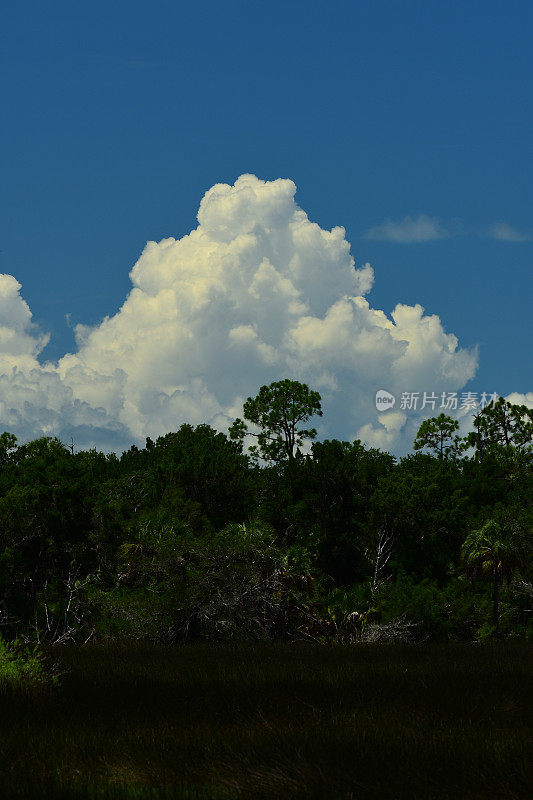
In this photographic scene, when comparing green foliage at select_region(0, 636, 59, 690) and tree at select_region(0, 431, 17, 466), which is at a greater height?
tree at select_region(0, 431, 17, 466)

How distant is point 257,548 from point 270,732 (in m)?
15.8

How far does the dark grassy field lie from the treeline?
701cm

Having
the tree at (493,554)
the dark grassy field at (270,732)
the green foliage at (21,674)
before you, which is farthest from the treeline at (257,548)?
the green foliage at (21,674)

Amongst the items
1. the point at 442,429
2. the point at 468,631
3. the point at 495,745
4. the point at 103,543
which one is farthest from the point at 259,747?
the point at 442,429

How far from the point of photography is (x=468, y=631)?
105ft

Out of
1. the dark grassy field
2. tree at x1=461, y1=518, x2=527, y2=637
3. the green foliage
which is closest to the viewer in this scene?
the dark grassy field

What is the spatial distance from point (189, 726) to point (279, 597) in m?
15.0

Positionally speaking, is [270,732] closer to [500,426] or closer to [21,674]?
[21,674]

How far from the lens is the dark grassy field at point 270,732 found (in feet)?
26.2

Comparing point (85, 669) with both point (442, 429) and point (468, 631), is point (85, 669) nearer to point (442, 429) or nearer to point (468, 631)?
point (468, 631)

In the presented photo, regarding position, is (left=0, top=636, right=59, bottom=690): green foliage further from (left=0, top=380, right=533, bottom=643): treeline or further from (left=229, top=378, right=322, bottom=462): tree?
(left=229, top=378, right=322, bottom=462): tree

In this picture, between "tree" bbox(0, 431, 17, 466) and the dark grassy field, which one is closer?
the dark grassy field

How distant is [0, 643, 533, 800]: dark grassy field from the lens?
7.98 meters

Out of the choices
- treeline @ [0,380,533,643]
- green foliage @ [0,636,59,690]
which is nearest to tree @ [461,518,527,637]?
treeline @ [0,380,533,643]
